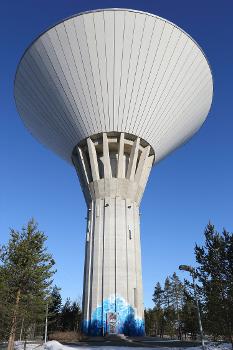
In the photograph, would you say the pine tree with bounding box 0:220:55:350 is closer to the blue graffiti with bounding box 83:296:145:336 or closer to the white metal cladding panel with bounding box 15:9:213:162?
the blue graffiti with bounding box 83:296:145:336

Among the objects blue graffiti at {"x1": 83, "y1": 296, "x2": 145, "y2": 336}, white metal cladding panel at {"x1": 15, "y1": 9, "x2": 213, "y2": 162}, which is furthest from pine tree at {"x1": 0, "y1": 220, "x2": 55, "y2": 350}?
white metal cladding panel at {"x1": 15, "y1": 9, "x2": 213, "y2": 162}

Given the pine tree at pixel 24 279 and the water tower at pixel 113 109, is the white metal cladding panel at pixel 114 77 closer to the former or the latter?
the water tower at pixel 113 109

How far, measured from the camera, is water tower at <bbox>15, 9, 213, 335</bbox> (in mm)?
27094

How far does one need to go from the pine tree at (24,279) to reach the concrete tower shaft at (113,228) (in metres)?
7.01

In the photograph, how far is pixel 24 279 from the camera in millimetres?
20562

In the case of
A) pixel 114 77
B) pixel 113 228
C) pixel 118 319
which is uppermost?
pixel 114 77

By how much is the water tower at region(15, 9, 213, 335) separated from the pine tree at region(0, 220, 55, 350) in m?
7.49

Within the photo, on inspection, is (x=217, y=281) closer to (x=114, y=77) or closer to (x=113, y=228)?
(x=113, y=228)

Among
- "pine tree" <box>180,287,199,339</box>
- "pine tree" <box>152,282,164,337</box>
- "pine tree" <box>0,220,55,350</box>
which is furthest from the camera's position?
"pine tree" <box>152,282,164,337</box>

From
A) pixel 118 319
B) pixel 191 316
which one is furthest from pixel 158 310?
pixel 118 319

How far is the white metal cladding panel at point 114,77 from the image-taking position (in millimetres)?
27078

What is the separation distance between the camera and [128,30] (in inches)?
1063

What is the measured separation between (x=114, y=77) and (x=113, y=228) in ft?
40.7

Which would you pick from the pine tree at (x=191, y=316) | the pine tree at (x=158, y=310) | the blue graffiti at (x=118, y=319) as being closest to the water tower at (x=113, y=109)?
the blue graffiti at (x=118, y=319)
